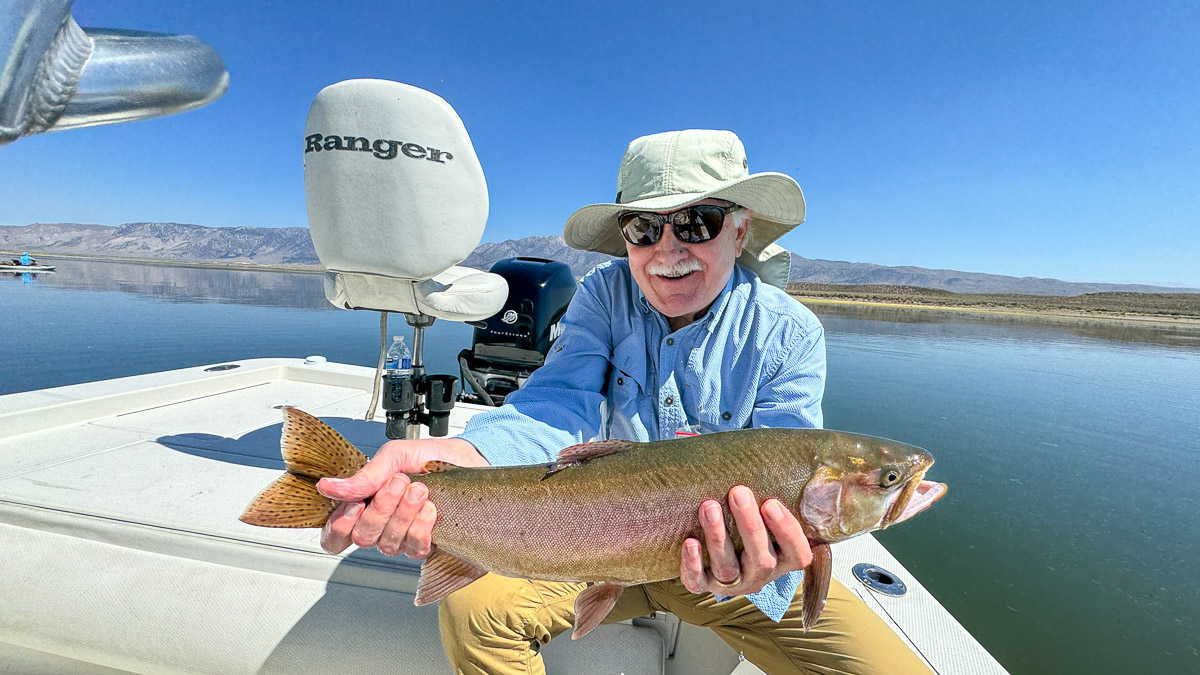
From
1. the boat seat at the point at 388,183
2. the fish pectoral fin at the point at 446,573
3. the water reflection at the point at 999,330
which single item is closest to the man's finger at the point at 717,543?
the fish pectoral fin at the point at 446,573

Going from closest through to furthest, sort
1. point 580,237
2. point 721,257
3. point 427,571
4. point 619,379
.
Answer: point 427,571 → point 721,257 → point 619,379 → point 580,237

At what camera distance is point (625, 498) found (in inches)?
73.4

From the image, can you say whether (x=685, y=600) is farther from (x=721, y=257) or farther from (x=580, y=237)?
(x=580, y=237)

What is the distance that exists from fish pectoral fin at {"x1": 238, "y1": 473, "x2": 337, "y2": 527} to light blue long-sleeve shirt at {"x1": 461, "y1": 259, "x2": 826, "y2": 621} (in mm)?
688

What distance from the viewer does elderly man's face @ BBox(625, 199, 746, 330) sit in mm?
2711

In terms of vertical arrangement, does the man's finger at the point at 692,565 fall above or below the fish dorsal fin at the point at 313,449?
below

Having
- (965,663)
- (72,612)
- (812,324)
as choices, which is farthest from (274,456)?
(965,663)

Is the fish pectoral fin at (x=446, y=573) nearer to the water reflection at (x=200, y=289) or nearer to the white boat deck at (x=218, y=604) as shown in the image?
the white boat deck at (x=218, y=604)

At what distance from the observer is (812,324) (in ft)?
9.23

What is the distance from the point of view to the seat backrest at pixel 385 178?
3229 millimetres

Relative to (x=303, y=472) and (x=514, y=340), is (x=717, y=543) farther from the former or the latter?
(x=514, y=340)

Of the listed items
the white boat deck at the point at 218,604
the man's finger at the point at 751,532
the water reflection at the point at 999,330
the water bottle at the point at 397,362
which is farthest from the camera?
the water reflection at the point at 999,330

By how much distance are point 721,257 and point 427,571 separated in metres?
1.97

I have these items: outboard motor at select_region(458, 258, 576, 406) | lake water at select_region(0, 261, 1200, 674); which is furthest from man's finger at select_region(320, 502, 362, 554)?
lake water at select_region(0, 261, 1200, 674)
